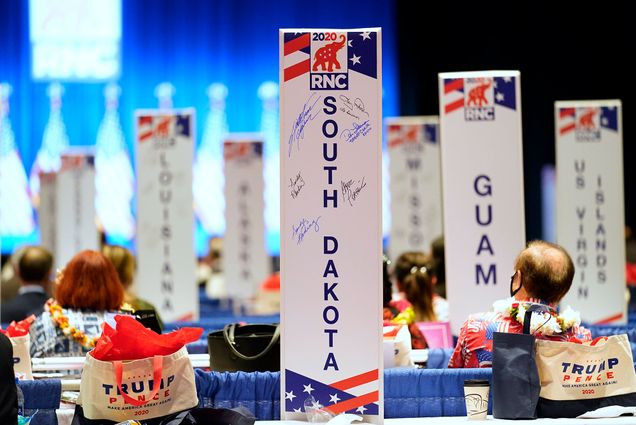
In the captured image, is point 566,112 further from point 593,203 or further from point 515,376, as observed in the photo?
point 515,376

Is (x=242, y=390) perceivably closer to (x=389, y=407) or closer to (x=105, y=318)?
(x=389, y=407)

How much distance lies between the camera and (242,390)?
13.4 feet

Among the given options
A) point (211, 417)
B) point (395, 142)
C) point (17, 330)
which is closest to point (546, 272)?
point (211, 417)

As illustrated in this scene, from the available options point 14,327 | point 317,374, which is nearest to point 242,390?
point 317,374

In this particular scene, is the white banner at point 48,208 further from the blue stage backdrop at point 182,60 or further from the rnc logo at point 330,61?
the rnc logo at point 330,61

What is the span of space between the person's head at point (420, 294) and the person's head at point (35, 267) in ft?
7.73

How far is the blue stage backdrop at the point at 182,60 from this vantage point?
57.9 feet

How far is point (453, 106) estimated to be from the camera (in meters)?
5.86

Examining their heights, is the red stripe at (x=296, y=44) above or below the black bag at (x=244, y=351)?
above

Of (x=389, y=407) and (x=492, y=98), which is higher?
(x=492, y=98)

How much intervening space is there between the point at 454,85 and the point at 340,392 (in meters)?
2.45

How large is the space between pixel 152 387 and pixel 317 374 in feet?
1.69

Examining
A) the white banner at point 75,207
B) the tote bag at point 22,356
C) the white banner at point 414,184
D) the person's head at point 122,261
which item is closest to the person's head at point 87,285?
the tote bag at point 22,356

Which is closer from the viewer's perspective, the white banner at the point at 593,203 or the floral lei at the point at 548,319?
the floral lei at the point at 548,319
